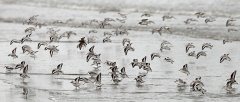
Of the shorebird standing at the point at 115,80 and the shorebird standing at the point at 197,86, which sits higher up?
the shorebird standing at the point at 115,80

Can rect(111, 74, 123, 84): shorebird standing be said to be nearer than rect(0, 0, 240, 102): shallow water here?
No

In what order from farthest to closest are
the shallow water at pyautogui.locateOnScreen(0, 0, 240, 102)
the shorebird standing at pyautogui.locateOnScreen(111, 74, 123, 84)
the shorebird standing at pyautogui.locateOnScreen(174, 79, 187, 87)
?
→ the shorebird standing at pyautogui.locateOnScreen(111, 74, 123, 84) → the shorebird standing at pyautogui.locateOnScreen(174, 79, 187, 87) → the shallow water at pyautogui.locateOnScreen(0, 0, 240, 102)

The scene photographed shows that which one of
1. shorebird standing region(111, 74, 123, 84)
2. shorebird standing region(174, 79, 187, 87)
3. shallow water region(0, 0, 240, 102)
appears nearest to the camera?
shallow water region(0, 0, 240, 102)

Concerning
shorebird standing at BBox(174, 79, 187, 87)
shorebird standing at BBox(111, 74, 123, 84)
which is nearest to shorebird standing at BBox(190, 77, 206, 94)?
shorebird standing at BBox(174, 79, 187, 87)

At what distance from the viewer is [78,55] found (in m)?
12.3

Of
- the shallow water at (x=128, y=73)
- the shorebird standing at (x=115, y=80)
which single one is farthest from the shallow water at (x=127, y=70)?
the shorebird standing at (x=115, y=80)

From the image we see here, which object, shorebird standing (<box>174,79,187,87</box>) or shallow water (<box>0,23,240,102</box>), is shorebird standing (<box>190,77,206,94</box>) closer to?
shallow water (<box>0,23,240,102</box>)

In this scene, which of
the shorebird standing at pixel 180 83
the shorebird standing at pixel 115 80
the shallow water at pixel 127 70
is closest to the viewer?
the shallow water at pixel 127 70

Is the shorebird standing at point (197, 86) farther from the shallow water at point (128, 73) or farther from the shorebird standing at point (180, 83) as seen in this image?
the shorebird standing at point (180, 83)

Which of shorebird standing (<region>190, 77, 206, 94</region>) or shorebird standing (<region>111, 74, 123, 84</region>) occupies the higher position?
shorebird standing (<region>111, 74, 123, 84</region>)

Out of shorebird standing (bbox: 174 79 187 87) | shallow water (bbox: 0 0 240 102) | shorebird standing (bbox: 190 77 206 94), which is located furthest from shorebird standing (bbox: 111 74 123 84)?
shorebird standing (bbox: 190 77 206 94)

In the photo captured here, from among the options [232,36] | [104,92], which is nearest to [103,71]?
[104,92]

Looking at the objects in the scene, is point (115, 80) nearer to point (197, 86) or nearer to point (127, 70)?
point (127, 70)

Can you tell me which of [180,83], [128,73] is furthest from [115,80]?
[180,83]
